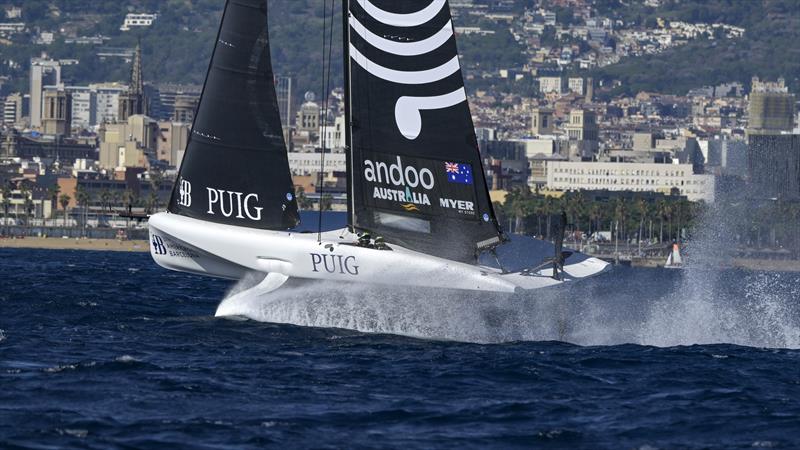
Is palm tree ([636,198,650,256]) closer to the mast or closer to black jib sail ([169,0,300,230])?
black jib sail ([169,0,300,230])

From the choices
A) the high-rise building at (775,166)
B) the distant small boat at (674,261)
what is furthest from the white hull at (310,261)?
the high-rise building at (775,166)

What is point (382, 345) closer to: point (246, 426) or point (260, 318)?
point (260, 318)

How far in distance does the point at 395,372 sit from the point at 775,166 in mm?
123553

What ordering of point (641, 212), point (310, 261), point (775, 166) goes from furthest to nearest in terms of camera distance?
1. point (775, 166)
2. point (641, 212)
3. point (310, 261)

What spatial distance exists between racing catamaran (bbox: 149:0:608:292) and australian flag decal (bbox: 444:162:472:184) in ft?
0.04

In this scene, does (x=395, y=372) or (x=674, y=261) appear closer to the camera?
(x=395, y=372)

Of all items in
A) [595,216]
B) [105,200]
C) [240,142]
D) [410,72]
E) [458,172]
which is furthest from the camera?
[105,200]

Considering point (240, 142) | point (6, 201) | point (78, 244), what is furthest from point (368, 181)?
point (6, 201)

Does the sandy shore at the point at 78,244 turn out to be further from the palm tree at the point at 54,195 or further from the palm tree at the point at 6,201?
the palm tree at the point at 54,195

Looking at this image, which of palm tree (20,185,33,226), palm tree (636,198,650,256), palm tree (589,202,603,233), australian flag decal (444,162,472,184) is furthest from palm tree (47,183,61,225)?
australian flag decal (444,162,472,184)

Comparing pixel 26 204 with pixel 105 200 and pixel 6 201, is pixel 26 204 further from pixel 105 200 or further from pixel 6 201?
pixel 105 200

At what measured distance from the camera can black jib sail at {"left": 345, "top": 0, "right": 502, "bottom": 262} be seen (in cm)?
3025

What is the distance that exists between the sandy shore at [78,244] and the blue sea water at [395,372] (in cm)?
7815

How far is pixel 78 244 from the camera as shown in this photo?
386ft
